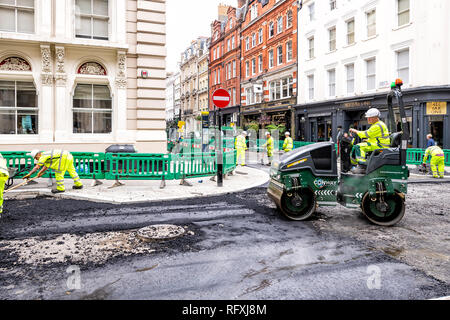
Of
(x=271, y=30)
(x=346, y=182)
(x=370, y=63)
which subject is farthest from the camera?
(x=271, y=30)

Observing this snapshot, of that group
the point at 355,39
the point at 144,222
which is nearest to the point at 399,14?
the point at 355,39

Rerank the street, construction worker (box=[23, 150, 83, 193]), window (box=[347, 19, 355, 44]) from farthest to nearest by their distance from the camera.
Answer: window (box=[347, 19, 355, 44]), construction worker (box=[23, 150, 83, 193]), the street

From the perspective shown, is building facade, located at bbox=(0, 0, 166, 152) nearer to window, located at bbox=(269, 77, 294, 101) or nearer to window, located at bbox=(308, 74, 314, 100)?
window, located at bbox=(308, 74, 314, 100)

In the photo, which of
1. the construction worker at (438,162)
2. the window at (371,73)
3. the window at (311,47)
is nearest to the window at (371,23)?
the window at (371,73)

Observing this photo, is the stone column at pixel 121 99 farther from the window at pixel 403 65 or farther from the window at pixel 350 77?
the window at pixel 350 77

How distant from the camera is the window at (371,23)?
22889 millimetres

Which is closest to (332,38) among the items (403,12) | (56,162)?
(403,12)

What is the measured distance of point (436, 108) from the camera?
18.8 metres

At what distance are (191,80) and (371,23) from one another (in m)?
42.8

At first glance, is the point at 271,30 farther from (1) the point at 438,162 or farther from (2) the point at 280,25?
(1) the point at 438,162

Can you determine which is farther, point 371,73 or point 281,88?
point 281,88

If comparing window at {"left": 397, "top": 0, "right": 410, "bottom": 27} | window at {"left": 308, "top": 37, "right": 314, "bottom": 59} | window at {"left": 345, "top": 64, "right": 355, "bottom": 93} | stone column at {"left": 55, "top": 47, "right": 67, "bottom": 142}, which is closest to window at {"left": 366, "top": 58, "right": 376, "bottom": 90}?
window at {"left": 345, "top": 64, "right": 355, "bottom": 93}

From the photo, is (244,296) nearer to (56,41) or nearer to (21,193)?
(21,193)

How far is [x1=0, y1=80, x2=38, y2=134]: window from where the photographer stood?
1198 cm
